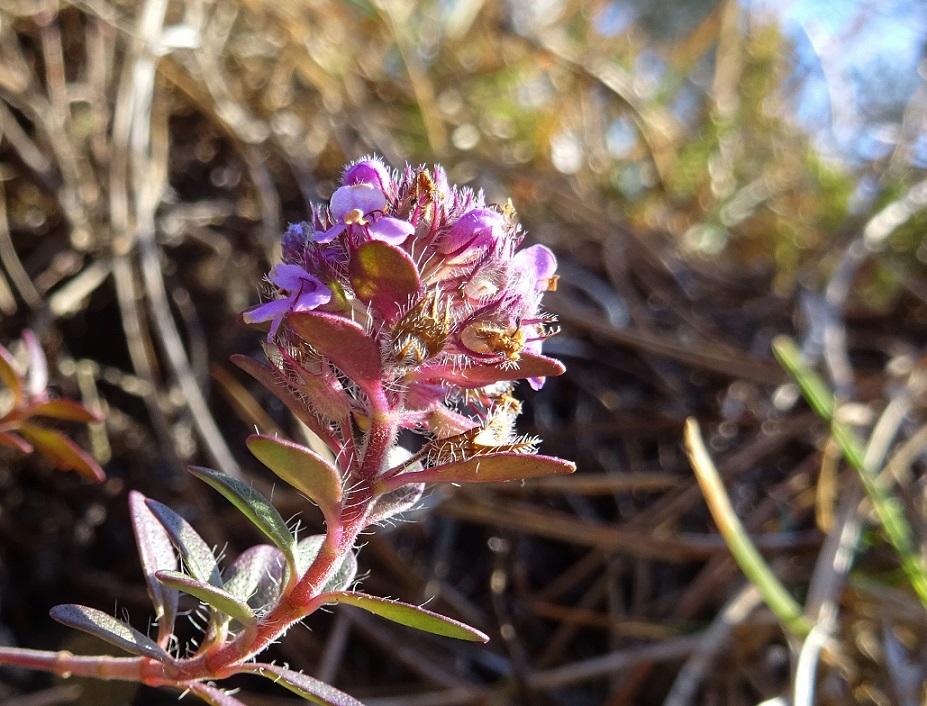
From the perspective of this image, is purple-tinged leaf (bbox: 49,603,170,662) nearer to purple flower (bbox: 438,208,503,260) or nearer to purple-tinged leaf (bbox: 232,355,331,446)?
purple-tinged leaf (bbox: 232,355,331,446)

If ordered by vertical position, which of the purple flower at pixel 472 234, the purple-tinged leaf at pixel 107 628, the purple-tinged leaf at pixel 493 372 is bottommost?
the purple-tinged leaf at pixel 107 628

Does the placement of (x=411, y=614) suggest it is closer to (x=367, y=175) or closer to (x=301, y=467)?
(x=301, y=467)

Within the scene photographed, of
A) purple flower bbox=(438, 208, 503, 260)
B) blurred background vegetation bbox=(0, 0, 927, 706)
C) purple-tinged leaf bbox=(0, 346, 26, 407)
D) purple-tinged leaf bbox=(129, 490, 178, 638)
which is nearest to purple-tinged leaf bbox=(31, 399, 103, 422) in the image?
purple-tinged leaf bbox=(0, 346, 26, 407)

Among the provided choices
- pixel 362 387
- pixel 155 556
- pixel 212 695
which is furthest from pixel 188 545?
pixel 362 387

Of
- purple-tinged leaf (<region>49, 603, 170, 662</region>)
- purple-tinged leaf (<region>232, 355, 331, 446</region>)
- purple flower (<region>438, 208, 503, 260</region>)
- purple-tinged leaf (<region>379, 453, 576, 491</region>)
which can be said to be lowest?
purple-tinged leaf (<region>49, 603, 170, 662</region>)

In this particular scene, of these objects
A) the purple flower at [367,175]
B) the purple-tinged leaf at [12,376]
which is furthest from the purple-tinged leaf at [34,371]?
the purple flower at [367,175]

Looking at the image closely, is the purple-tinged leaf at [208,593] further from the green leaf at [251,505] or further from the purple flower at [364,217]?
the purple flower at [364,217]
